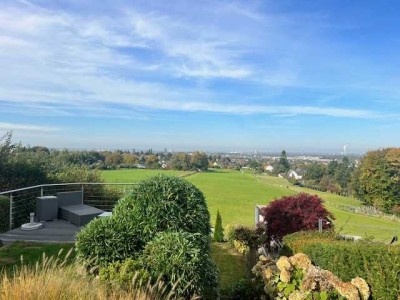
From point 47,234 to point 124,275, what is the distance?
5.01 meters

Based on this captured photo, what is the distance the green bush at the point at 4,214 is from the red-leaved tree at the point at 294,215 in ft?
19.0

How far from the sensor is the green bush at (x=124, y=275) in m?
2.59

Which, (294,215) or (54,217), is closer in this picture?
→ (294,215)

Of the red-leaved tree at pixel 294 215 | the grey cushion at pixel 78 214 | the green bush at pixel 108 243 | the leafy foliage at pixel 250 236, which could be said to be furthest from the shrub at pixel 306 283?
the grey cushion at pixel 78 214

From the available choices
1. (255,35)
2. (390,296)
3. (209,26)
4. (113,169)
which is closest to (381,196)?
(113,169)

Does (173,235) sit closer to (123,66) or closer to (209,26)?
(209,26)

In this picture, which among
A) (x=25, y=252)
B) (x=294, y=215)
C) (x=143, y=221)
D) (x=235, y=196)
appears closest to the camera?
(x=143, y=221)

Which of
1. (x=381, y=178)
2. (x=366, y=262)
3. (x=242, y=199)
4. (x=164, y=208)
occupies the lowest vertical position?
(x=242, y=199)

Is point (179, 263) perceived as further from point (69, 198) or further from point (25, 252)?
point (69, 198)

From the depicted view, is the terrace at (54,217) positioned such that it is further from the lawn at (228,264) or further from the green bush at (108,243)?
the green bush at (108,243)

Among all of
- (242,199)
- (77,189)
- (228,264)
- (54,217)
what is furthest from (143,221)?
(242,199)

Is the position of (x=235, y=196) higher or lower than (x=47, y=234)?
lower

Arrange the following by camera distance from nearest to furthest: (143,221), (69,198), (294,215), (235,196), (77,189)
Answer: (143,221) < (294,215) < (69,198) < (77,189) < (235,196)

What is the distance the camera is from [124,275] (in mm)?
2746
